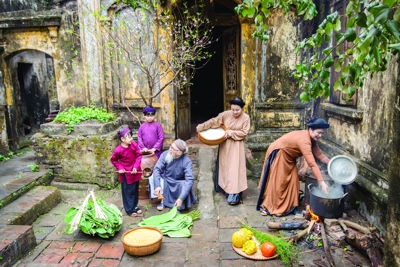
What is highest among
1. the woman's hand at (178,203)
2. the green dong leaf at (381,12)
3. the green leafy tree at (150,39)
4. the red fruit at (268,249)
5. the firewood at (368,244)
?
the green leafy tree at (150,39)

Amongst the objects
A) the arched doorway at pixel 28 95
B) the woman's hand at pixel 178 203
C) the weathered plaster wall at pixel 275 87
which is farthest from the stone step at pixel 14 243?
the arched doorway at pixel 28 95

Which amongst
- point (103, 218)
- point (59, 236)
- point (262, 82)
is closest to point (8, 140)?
point (59, 236)

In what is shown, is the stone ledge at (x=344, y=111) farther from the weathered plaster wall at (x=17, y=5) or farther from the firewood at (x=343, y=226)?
the weathered plaster wall at (x=17, y=5)

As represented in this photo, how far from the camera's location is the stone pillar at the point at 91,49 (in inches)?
314

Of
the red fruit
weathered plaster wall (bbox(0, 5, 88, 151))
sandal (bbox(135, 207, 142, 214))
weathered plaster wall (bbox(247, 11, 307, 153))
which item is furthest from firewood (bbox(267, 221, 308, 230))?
weathered plaster wall (bbox(0, 5, 88, 151))

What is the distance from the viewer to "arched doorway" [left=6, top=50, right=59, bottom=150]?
10.0m

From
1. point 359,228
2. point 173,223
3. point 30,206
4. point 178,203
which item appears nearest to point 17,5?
point 30,206

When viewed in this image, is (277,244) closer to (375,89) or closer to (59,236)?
(375,89)

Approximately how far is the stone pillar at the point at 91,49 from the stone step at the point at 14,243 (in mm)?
4324

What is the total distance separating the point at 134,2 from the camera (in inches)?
282

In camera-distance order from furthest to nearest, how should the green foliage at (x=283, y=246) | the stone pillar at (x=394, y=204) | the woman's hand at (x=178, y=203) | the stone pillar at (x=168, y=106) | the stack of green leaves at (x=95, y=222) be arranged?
the stone pillar at (x=168, y=106) → the woman's hand at (x=178, y=203) → the stack of green leaves at (x=95, y=222) → the green foliage at (x=283, y=246) → the stone pillar at (x=394, y=204)

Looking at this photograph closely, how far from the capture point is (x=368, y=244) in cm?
425

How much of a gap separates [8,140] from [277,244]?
8.80m

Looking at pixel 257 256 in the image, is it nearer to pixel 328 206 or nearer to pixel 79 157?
pixel 328 206
